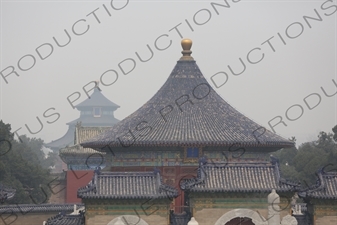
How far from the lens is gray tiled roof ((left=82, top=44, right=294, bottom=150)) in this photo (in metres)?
39.7

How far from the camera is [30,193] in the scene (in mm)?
56688

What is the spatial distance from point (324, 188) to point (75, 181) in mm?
25987

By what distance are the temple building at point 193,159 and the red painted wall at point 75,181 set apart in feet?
46.4

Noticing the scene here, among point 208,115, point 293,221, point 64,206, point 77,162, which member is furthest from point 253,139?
point 77,162

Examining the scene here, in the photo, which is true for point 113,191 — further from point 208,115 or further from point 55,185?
point 55,185

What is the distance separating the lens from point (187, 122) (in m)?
41.2

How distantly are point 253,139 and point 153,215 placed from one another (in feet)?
27.2

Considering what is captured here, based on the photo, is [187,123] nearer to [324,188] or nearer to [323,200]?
[324,188]

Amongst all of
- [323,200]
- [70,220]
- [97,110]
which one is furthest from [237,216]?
[97,110]

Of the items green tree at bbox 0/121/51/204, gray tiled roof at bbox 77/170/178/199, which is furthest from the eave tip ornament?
green tree at bbox 0/121/51/204

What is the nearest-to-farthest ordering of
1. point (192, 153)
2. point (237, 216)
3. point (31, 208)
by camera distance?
point (237, 216) → point (192, 153) → point (31, 208)

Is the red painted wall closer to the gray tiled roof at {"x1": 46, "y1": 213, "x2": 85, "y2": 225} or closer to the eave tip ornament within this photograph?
the eave tip ornament

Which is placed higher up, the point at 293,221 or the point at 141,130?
the point at 141,130

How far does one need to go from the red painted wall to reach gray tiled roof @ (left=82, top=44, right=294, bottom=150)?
46.2 feet
